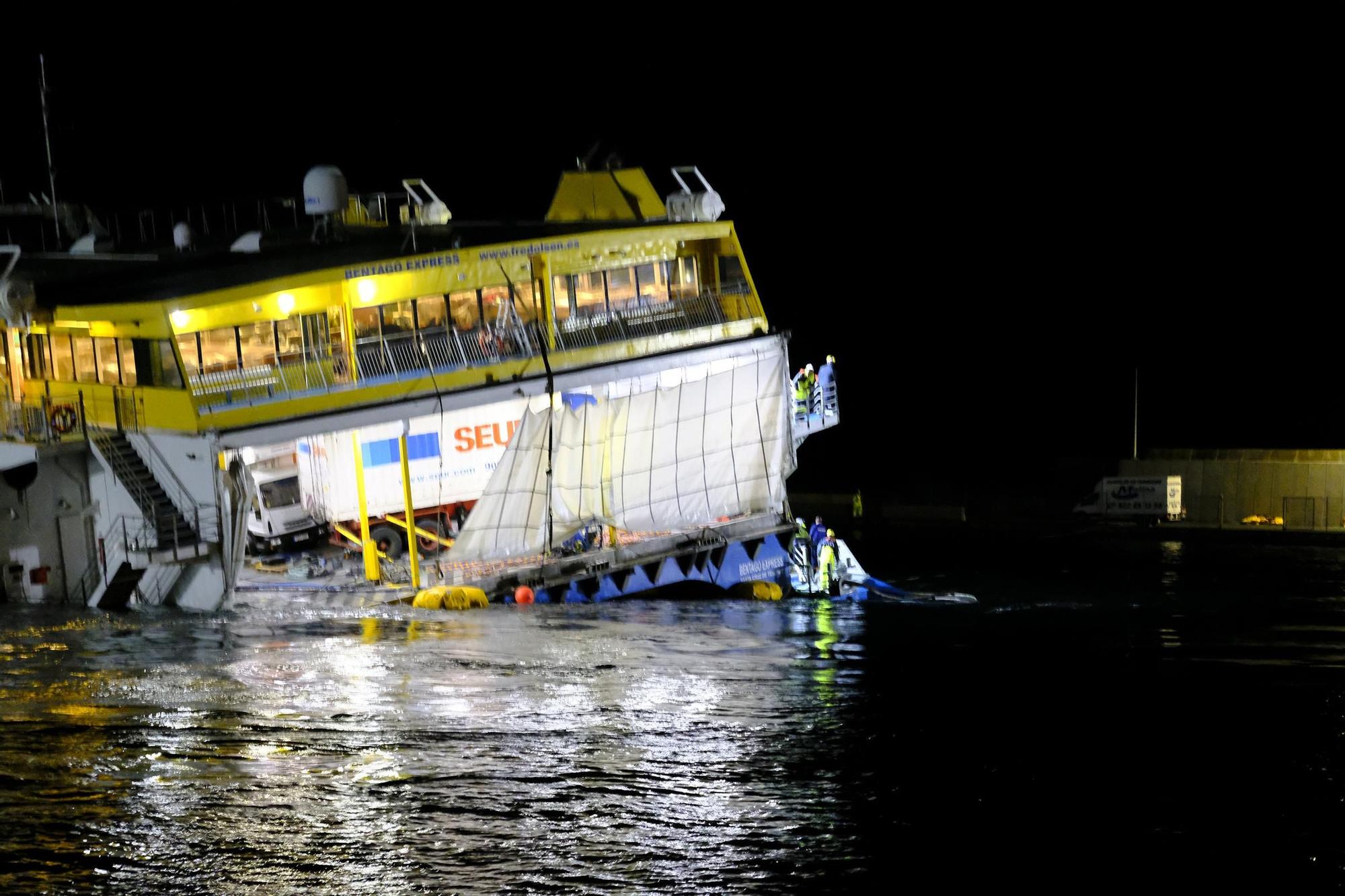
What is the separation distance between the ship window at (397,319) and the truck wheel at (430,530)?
15.8ft

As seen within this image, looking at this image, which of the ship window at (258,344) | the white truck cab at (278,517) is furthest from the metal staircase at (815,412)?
the ship window at (258,344)

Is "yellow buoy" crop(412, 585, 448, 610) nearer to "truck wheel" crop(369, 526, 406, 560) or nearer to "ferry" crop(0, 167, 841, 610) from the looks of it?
"ferry" crop(0, 167, 841, 610)

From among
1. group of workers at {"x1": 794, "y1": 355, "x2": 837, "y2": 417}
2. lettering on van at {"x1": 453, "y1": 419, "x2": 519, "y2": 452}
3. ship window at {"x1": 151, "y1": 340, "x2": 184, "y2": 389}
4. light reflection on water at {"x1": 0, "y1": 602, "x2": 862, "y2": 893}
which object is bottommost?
light reflection on water at {"x1": 0, "y1": 602, "x2": 862, "y2": 893}

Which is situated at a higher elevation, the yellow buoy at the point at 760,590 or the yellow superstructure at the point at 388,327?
the yellow superstructure at the point at 388,327

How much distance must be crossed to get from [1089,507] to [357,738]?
32632mm

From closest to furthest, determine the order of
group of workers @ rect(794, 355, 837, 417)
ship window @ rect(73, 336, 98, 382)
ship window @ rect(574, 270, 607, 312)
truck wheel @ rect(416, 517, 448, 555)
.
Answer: ship window @ rect(73, 336, 98, 382), ship window @ rect(574, 270, 607, 312), truck wheel @ rect(416, 517, 448, 555), group of workers @ rect(794, 355, 837, 417)

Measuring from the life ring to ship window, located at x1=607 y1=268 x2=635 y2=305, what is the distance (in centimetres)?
1108

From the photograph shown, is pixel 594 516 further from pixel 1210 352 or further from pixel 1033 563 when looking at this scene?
pixel 1210 352

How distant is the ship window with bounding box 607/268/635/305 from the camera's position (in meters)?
32.4

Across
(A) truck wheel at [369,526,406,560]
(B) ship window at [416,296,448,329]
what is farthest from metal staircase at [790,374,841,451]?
(A) truck wheel at [369,526,406,560]

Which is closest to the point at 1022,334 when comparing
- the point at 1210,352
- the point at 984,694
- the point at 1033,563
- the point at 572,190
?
the point at 1210,352

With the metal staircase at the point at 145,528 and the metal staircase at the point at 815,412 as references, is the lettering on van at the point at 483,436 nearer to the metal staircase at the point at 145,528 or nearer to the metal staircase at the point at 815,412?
the metal staircase at the point at 815,412

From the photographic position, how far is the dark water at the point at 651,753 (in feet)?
48.5

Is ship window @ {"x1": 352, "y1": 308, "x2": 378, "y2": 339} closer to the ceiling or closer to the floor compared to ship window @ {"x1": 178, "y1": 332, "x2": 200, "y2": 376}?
closer to the ceiling
